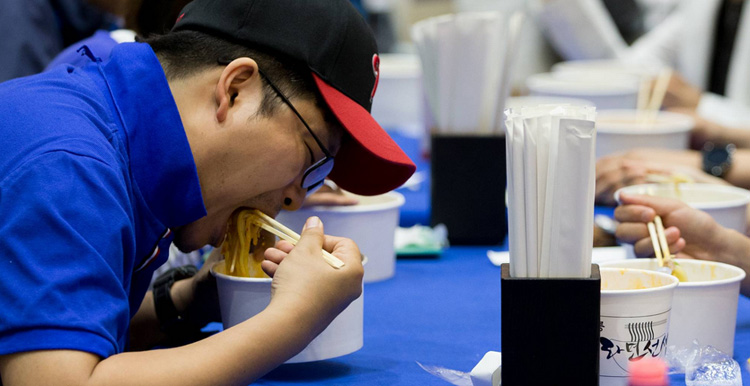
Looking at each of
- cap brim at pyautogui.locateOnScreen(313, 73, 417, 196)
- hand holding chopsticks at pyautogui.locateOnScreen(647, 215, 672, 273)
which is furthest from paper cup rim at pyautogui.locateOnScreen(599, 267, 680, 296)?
cap brim at pyautogui.locateOnScreen(313, 73, 417, 196)

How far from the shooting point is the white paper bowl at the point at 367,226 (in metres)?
1.54

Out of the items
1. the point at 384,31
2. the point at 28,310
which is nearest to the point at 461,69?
the point at 28,310

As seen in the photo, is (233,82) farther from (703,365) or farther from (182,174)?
(703,365)

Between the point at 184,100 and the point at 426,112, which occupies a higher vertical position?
the point at 184,100

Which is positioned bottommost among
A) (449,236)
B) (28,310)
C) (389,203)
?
(449,236)

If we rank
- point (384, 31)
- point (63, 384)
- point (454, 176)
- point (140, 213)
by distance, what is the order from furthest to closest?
point (384, 31), point (454, 176), point (140, 213), point (63, 384)

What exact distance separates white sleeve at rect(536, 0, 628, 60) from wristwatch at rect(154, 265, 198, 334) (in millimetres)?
2704

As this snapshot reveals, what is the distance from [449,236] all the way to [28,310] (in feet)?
3.73

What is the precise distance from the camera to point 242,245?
1.22 meters

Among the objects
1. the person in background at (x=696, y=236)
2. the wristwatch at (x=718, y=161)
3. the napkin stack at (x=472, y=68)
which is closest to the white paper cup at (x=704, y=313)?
the person in background at (x=696, y=236)

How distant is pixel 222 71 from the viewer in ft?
3.64

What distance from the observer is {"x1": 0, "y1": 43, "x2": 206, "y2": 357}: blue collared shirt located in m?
0.86

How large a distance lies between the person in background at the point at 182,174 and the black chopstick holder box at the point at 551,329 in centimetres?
22

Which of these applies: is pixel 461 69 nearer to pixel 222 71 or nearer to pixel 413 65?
pixel 222 71
